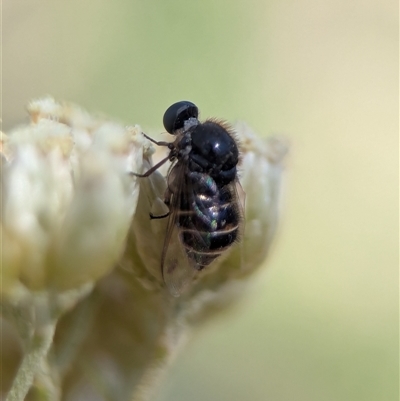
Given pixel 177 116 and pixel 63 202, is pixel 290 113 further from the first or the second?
pixel 63 202

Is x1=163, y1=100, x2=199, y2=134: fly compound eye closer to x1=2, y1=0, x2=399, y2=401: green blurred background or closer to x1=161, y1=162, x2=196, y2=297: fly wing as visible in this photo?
x1=161, y1=162, x2=196, y2=297: fly wing

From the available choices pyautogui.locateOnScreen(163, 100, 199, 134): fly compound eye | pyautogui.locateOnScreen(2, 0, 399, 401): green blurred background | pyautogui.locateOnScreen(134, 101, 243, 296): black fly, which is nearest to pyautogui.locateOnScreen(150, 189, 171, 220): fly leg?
pyautogui.locateOnScreen(134, 101, 243, 296): black fly

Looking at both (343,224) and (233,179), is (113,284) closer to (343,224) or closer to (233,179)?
(233,179)

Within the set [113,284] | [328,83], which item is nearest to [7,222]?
[113,284]

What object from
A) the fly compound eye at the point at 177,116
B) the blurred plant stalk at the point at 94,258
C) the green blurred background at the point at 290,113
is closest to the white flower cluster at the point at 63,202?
the blurred plant stalk at the point at 94,258

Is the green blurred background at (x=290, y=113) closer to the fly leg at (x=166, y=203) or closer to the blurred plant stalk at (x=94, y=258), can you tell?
the blurred plant stalk at (x=94, y=258)

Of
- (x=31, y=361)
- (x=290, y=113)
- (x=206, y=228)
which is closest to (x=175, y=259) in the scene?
(x=206, y=228)
